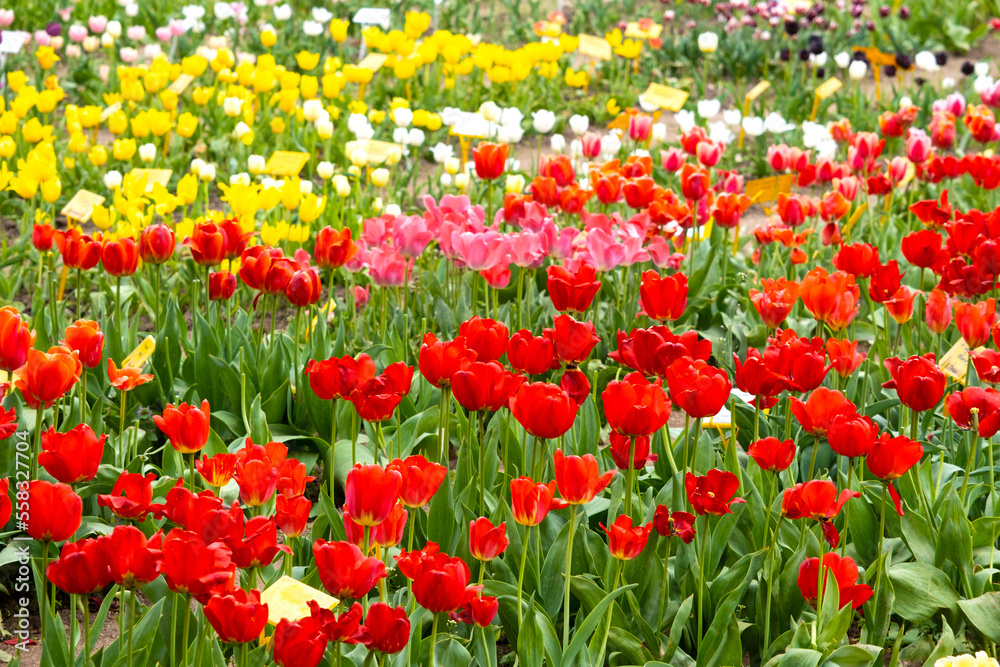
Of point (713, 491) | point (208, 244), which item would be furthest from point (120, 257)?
point (713, 491)

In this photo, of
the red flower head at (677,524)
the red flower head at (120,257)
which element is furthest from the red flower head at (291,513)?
the red flower head at (120,257)

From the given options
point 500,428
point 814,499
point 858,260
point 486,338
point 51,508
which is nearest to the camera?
point 51,508

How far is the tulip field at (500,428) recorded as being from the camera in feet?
4.92

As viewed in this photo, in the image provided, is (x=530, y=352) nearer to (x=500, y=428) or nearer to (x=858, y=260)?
(x=500, y=428)

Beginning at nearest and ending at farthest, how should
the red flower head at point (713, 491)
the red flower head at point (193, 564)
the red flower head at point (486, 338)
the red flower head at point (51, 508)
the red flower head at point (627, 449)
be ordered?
the red flower head at point (193, 564)
the red flower head at point (51, 508)
the red flower head at point (713, 491)
the red flower head at point (627, 449)
the red flower head at point (486, 338)

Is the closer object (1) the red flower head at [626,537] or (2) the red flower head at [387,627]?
(2) the red flower head at [387,627]

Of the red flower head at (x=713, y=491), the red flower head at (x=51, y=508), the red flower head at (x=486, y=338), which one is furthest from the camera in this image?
the red flower head at (x=486, y=338)

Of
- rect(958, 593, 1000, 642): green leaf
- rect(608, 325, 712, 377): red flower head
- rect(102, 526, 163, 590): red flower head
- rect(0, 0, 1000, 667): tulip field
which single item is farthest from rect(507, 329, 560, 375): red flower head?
rect(958, 593, 1000, 642): green leaf

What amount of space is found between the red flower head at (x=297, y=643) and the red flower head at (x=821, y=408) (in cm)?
87

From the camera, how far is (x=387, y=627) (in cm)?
125

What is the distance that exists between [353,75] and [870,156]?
2523 millimetres

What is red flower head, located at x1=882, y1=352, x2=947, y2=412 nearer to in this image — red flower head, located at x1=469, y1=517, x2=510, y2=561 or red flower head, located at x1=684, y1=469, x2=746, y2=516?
red flower head, located at x1=684, y1=469, x2=746, y2=516

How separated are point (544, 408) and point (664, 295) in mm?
588

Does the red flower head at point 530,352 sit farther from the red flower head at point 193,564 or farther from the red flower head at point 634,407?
the red flower head at point 193,564
